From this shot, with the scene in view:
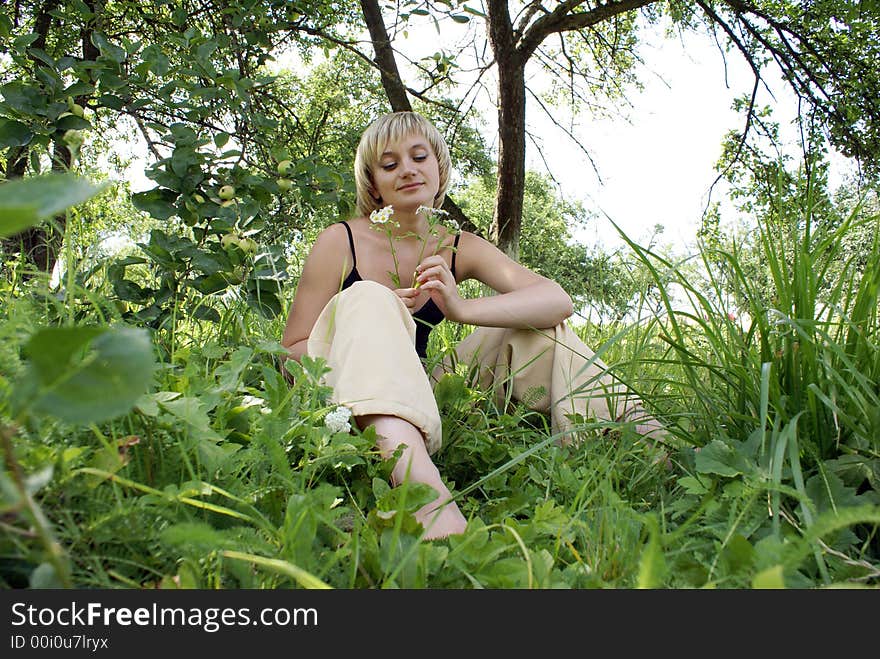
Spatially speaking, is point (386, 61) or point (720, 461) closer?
point (720, 461)

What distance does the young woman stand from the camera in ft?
4.64

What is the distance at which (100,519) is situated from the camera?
78cm

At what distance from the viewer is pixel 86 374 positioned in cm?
47

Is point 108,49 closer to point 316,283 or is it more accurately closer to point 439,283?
point 316,283

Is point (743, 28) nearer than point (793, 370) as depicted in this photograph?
No

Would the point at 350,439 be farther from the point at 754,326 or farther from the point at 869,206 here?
the point at 869,206

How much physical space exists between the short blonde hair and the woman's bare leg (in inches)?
51.5

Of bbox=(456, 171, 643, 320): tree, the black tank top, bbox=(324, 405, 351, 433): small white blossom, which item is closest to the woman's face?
the black tank top

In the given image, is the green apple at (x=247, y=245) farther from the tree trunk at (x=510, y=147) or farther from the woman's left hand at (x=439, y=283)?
the tree trunk at (x=510, y=147)

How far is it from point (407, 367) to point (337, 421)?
259mm

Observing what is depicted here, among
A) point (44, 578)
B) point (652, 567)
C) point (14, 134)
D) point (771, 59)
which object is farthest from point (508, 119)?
point (44, 578)

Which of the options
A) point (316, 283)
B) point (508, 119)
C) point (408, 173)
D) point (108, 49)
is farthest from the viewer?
point (508, 119)
